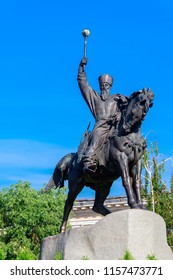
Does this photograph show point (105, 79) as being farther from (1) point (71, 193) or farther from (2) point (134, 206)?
(2) point (134, 206)

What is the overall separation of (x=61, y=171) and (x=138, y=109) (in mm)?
2378

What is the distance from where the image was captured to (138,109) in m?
11.9

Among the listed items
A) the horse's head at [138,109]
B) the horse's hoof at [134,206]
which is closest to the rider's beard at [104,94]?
the horse's head at [138,109]

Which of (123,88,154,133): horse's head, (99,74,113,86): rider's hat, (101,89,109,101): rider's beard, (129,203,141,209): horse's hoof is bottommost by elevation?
(129,203,141,209): horse's hoof

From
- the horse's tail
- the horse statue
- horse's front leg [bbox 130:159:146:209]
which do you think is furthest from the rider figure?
the horse's tail

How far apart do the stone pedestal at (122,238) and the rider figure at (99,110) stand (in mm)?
1510

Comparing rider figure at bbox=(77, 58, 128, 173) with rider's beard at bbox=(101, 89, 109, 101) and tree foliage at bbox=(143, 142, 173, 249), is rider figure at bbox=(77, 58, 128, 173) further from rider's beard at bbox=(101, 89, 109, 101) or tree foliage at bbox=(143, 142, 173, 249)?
tree foliage at bbox=(143, 142, 173, 249)

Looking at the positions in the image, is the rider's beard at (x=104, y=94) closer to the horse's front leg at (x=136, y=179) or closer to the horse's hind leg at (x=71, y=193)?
the horse's front leg at (x=136, y=179)

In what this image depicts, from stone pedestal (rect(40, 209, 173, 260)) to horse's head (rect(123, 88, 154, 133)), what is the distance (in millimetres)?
1775

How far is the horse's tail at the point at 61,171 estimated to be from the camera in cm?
1331

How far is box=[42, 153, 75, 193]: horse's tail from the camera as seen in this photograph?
13.3 meters

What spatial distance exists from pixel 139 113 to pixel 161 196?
22.9 metres
